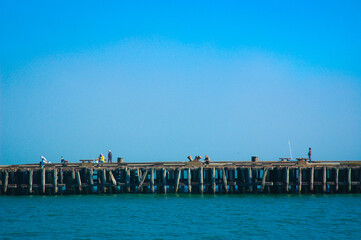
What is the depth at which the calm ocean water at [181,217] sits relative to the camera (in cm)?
2419

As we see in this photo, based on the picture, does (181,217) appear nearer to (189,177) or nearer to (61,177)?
(189,177)

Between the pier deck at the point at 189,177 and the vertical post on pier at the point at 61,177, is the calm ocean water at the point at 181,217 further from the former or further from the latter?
the vertical post on pier at the point at 61,177

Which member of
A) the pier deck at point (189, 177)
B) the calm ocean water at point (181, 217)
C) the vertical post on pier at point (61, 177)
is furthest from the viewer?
the vertical post on pier at point (61, 177)

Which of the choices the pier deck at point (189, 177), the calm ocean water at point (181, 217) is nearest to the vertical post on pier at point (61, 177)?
the pier deck at point (189, 177)

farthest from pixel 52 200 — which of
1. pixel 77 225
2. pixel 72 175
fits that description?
pixel 77 225

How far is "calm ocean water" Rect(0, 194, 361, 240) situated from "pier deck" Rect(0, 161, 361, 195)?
880 mm

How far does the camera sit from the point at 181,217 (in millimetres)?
27891

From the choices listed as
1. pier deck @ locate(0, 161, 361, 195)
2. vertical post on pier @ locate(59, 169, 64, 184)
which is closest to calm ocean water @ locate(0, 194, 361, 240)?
pier deck @ locate(0, 161, 361, 195)

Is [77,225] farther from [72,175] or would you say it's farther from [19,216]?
[72,175]

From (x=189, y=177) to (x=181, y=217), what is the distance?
713 cm

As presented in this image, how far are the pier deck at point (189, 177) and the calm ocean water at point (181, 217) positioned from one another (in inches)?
34.7

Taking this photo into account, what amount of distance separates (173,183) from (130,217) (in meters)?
8.15

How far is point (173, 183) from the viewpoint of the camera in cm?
3584

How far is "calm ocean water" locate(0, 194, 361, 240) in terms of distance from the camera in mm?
24188
